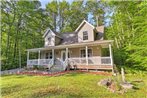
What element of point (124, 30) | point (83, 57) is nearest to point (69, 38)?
point (83, 57)

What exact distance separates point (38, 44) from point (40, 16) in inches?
238

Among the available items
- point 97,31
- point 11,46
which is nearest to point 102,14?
point 97,31

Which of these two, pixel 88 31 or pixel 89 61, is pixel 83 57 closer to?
pixel 89 61

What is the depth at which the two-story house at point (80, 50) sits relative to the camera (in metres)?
16.5

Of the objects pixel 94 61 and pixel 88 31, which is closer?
pixel 94 61

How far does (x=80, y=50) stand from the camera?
19.7 metres

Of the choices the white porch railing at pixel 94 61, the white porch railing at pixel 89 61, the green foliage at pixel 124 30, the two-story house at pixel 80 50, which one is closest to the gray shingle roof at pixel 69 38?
the two-story house at pixel 80 50

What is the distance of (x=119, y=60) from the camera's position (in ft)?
67.0

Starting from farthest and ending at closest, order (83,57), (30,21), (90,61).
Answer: (30,21), (83,57), (90,61)

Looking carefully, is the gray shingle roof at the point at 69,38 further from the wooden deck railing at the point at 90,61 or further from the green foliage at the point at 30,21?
the green foliage at the point at 30,21

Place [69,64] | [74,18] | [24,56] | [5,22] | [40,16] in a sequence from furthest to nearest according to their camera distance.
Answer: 1. [74,18]
2. [40,16]
3. [24,56]
4. [5,22]
5. [69,64]

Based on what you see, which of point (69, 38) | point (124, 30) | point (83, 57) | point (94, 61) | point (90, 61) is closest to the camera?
point (94, 61)

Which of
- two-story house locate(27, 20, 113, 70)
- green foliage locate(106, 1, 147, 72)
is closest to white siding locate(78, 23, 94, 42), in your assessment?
two-story house locate(27, 20, 113, 70)

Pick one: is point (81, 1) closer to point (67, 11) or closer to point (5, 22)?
point (67, 11)
